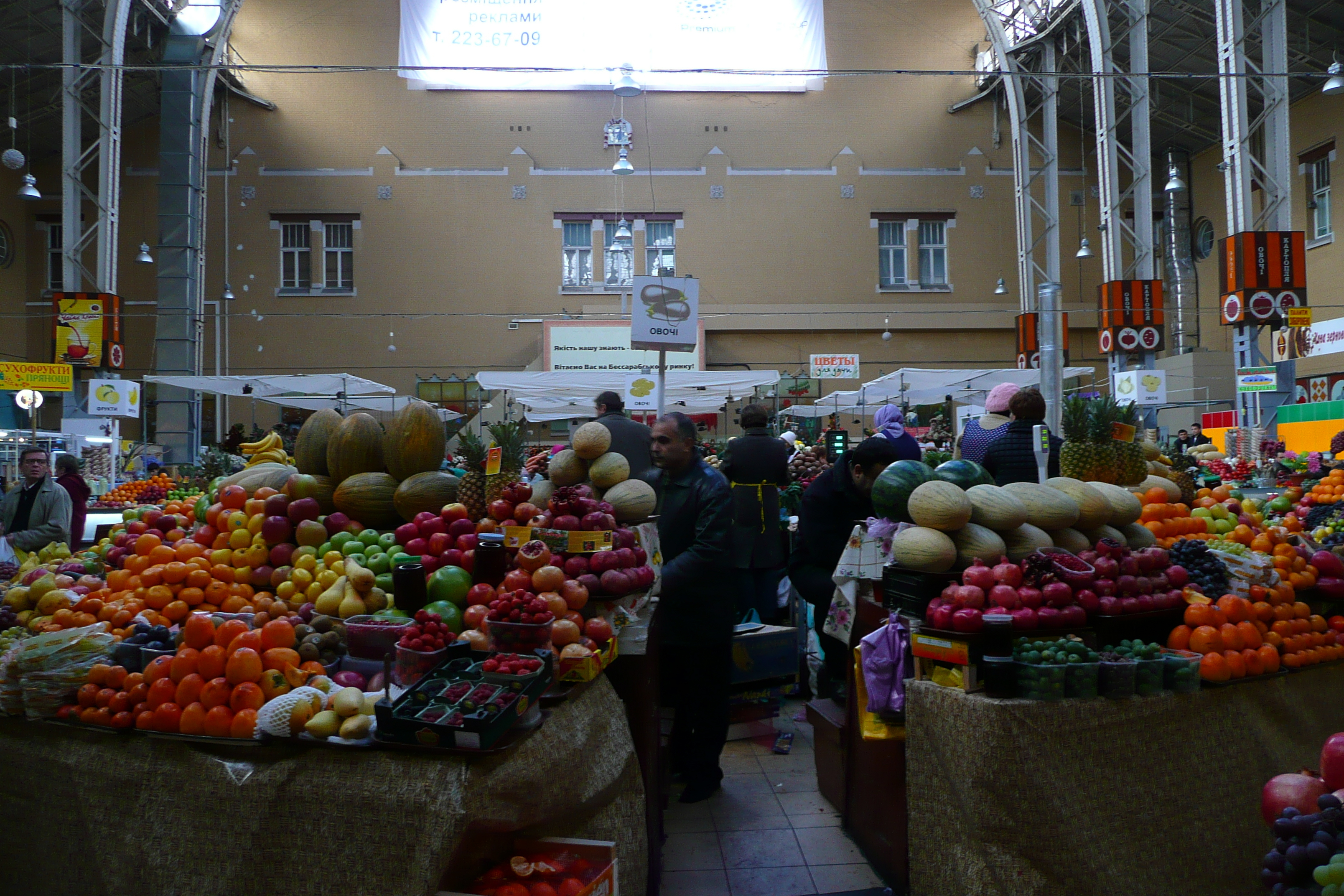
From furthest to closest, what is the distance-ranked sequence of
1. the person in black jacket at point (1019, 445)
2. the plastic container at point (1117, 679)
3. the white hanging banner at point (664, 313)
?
the white hanging banner at point (664, 313)
the person in black jacket at point (1019, 445)
the plastic container at point (1117, 679)

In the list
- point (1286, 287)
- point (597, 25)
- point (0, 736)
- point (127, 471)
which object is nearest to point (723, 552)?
point (0, 736)

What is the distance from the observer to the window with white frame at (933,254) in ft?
69.1

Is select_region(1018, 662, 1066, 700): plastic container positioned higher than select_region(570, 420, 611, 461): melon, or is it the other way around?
select_region(570, 420, 611, 461): melon

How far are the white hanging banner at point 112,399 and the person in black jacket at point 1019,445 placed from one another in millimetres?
12416

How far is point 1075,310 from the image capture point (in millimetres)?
19719

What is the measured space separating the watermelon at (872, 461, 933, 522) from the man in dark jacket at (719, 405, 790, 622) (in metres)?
2.62

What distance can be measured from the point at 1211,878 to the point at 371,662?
2.85 metres

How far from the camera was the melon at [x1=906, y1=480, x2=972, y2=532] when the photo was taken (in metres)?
3.26

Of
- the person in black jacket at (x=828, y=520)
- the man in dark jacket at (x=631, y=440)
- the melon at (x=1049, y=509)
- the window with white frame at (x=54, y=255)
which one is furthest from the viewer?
the window with white frame at (x=54, y=255)

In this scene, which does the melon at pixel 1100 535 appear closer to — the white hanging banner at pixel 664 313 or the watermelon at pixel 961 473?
the watermelon at pixel 961 473

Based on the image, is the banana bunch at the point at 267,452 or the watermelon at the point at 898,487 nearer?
the watermelon at the point at 898,487

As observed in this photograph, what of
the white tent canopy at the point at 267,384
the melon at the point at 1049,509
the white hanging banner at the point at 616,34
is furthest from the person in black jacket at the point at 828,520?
the white hanging banner at the point at 616,34

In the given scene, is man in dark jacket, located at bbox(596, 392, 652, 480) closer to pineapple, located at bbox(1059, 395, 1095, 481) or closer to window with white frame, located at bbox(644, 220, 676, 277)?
pineapple, located at bbox(1059, 395, 1095, 481)

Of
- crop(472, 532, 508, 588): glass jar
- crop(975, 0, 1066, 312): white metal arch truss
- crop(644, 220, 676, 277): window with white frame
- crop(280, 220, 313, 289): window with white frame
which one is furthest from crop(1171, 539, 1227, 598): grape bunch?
crop(280, 220, 313, 289): window with white frame
